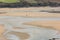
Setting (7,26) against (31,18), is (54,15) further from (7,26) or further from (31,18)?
(7,26)

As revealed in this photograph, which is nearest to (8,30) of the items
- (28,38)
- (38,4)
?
(28,38)

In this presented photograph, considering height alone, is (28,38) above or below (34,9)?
below

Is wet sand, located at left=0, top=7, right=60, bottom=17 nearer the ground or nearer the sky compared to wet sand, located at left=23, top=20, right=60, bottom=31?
nearer the sky

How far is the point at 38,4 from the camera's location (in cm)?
100

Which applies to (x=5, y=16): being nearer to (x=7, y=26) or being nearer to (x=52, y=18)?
(x=7, y=26)

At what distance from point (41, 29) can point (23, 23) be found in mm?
120

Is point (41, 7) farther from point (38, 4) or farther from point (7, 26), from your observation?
Answer: point (7, 26)

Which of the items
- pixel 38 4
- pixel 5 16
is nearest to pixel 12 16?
pixel 5 16

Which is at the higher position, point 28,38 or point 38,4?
point 38,4

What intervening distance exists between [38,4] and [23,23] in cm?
15

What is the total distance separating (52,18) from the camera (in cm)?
98

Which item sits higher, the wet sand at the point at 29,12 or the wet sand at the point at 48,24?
the wet sand at the point at 29,12

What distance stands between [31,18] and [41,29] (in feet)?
0.33

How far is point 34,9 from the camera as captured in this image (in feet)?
3.20
